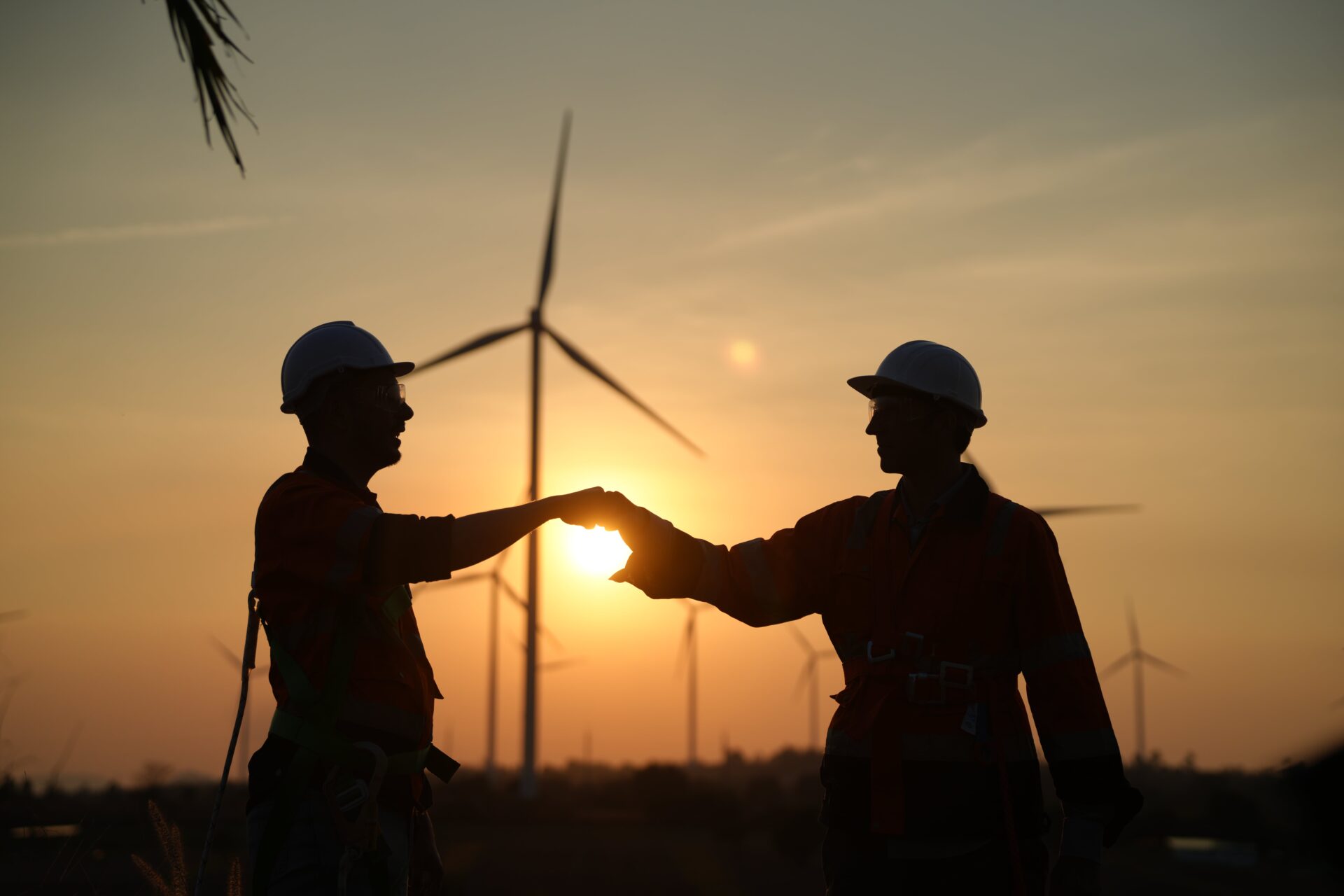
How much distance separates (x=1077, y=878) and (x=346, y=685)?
11.6ft

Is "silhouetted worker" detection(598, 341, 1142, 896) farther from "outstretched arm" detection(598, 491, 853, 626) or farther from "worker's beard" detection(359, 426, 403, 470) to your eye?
"worker's beard" detection(359, 426, 403, 470)

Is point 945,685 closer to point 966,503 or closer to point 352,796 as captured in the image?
point 966,503

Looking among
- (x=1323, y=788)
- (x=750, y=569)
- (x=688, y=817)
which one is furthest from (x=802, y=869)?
(x=750, y=569)

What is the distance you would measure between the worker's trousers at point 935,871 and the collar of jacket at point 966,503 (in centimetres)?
162

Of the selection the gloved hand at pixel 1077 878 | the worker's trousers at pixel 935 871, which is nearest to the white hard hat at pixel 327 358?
the worker's trousers at pixel 935 871

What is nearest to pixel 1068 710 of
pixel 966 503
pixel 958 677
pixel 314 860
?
pixel 958 677

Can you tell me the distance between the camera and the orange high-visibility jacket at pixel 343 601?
6.73m

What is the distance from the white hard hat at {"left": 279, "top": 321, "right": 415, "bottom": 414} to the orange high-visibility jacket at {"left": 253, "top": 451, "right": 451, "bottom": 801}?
71 centimetres

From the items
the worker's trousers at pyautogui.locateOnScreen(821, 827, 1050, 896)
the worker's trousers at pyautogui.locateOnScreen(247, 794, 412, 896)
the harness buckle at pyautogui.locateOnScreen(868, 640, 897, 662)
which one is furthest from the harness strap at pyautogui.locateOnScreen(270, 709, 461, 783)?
the harness buckle at pyautogui.locateOnScreen(868, 640, 897, 662)

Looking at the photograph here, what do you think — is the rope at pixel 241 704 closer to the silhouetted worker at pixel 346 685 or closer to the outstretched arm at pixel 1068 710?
the silhouetted worker at pixel 346 685

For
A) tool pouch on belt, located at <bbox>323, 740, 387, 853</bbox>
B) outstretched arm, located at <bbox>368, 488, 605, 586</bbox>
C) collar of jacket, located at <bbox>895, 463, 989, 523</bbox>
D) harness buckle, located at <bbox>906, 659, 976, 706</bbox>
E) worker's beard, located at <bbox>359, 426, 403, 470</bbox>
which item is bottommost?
tool pouch on belt, located at <bbox>323, 740, 387, 853</bbox>

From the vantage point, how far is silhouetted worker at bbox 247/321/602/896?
21.6 ft

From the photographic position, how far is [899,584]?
775 cm

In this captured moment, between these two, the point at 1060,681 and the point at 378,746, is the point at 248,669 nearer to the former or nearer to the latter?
the point at 378,746
